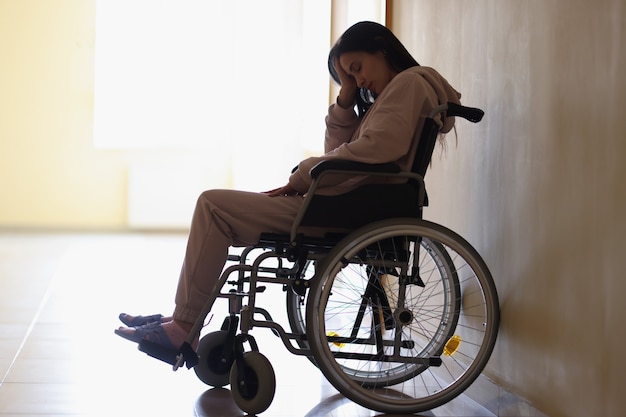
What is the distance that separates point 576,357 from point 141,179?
564 cm

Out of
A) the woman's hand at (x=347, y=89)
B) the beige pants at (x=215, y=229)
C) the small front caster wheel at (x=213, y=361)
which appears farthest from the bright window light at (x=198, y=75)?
the beige pants at (x=215, y=229)

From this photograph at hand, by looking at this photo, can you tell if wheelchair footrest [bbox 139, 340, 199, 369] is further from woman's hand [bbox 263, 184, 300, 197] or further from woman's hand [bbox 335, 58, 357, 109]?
woman's hand [bbox 335, 58, 357, 109]

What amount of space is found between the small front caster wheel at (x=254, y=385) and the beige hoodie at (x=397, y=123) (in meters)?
0.46

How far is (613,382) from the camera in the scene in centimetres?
174

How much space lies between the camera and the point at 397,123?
2201 mm

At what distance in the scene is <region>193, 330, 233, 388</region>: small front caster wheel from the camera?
2.41 metres

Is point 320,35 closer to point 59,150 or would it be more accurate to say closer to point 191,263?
point 59,150

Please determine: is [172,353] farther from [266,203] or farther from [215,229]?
[266,203]

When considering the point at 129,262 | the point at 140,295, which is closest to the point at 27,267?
the point at 129,262

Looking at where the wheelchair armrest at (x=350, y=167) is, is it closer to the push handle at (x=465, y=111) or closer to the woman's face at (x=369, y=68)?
the push handle at (x=465, y=111)

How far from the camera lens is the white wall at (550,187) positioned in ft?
5.77

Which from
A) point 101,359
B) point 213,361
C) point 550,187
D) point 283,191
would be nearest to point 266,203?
point 283,191

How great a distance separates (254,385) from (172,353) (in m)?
0.22

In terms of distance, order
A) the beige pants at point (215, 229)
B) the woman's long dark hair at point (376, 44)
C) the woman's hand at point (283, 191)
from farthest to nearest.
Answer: the woman's long dark hair at point (376, 44)
the woman's hand at point (283, 191)
the beige pants at point (215, 229)
